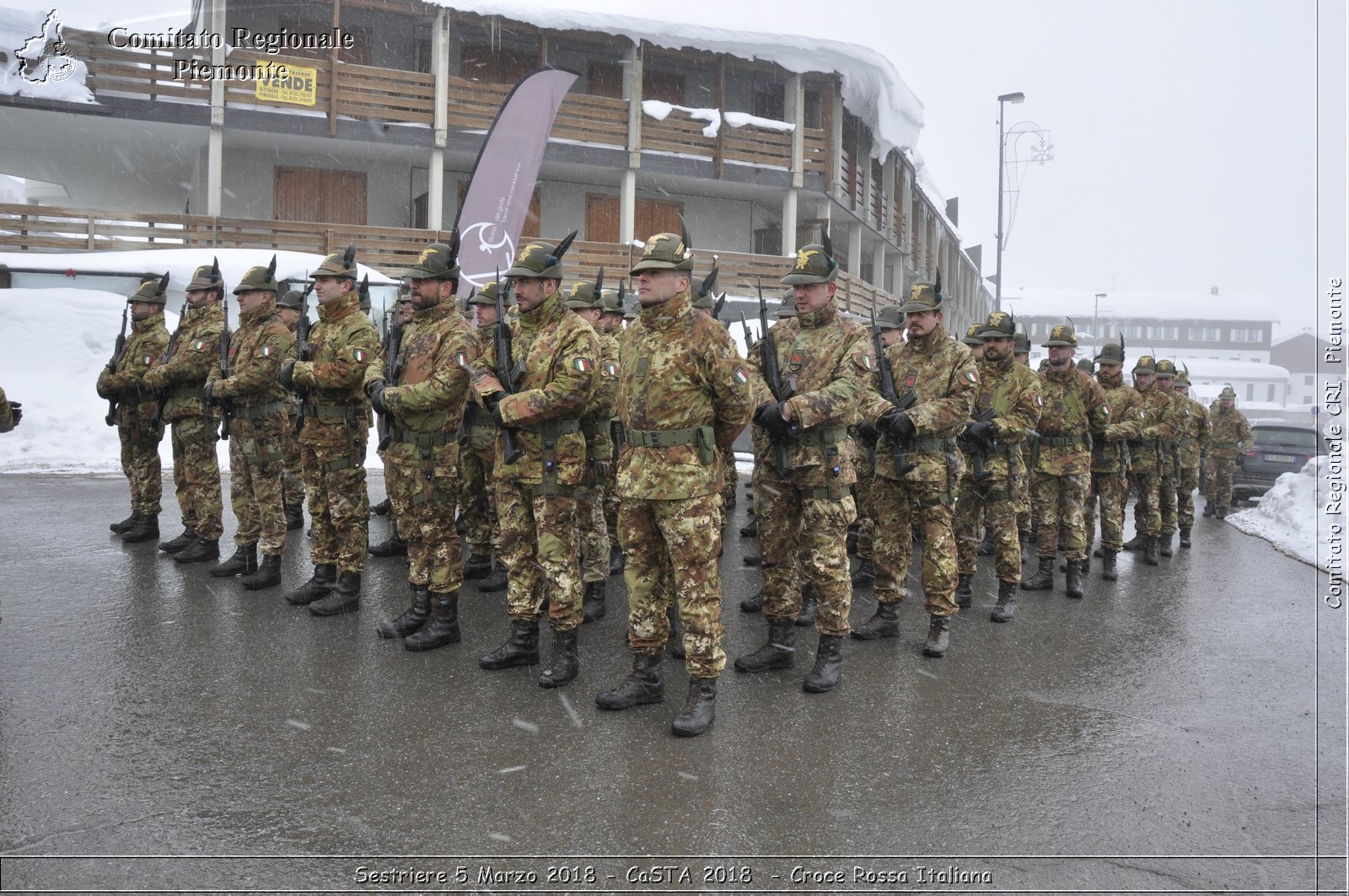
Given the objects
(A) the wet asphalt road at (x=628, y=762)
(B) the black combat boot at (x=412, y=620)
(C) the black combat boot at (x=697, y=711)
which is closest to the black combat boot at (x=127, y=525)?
(A) the wet asphalt road at (x=628, y=762)

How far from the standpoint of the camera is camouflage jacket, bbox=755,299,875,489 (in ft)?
14.9

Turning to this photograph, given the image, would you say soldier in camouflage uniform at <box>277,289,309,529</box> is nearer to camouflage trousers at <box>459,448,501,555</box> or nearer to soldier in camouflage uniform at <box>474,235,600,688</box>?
camouflage trousers at <box>459,448,501,555</box>

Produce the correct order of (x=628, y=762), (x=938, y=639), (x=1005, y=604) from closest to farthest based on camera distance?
(x=628, y=762)
(x=938, y=639)
(x=1005, y=604)

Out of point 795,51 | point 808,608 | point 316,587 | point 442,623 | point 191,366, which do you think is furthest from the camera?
point 795,51

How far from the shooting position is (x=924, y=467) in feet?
17.8

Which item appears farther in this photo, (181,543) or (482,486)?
(181,543)

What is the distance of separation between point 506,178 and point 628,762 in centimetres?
1246

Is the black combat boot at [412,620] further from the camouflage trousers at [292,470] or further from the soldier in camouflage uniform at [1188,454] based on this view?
the soldier in camouflage uniform at [1188,454]

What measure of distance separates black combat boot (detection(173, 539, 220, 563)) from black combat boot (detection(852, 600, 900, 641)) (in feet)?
16.5

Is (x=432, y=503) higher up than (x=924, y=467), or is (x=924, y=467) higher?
(x=924, y=467)

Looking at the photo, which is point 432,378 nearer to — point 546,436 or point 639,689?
point 546,436

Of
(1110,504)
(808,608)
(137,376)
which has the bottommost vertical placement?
(808,608)

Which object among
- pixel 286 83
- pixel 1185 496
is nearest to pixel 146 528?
pixel 1185 496

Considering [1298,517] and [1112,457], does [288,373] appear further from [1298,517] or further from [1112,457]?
[1298,517]
